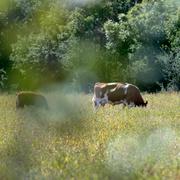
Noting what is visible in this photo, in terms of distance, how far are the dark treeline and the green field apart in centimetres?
→ 2035

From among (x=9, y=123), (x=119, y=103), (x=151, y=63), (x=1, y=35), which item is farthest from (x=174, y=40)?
(x=9, y=123)

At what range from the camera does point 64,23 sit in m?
45.0

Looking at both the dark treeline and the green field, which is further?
the dark treeline

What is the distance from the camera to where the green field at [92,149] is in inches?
223

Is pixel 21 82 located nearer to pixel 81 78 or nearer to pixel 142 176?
pixel 81 78

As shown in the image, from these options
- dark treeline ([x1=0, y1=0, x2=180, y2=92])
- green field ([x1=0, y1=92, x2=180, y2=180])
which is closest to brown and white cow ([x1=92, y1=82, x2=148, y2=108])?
green field ([x1=0, y1=92, x2=180, y2=180])

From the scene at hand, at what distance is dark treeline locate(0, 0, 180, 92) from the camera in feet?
105

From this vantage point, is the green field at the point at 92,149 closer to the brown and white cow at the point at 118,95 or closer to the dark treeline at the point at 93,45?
the brown and white cow at the point at 118,95

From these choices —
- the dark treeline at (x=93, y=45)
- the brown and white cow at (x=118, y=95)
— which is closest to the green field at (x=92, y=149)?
the brown and white cow at (x=118, y=95)

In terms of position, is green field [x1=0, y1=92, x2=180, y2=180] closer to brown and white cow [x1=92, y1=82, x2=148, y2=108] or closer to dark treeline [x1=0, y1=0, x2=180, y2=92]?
brown and white cow [x1=92, y1=82, x2=148, y2=108]

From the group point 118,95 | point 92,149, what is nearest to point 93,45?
point 118,95

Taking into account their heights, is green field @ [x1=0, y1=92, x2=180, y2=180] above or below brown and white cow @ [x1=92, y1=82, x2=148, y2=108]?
above

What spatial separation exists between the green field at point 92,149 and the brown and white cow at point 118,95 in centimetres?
723

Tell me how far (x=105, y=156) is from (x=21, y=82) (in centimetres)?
3535
